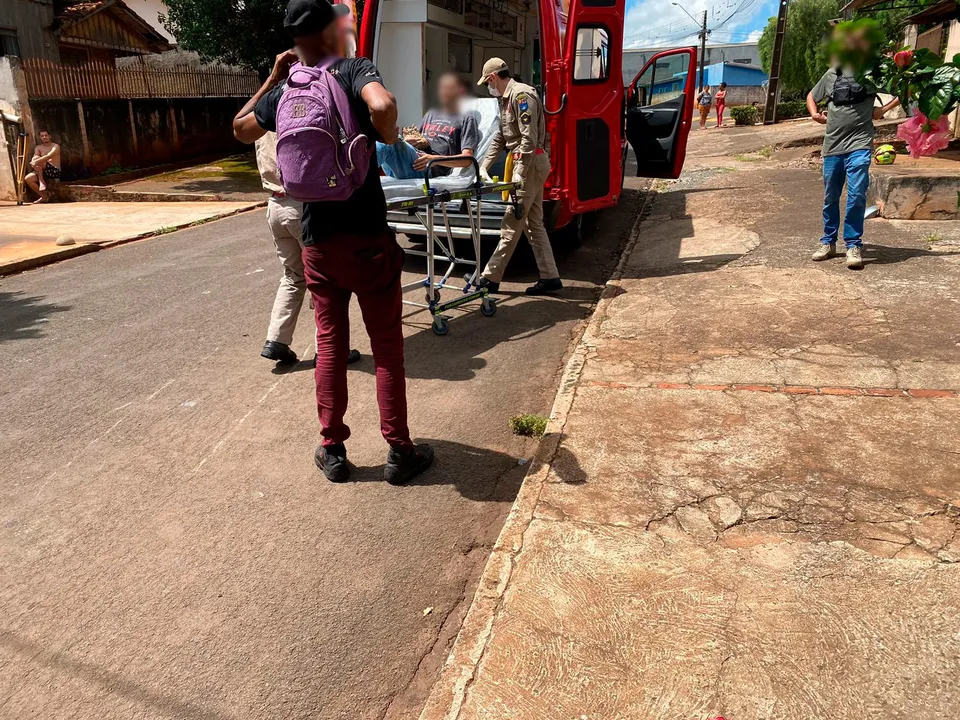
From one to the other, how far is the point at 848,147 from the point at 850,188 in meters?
0.35

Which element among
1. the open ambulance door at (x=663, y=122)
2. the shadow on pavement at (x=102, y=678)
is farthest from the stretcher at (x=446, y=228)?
the open ambulance door at (x=663, y=122)

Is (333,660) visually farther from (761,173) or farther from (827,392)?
(761,173)

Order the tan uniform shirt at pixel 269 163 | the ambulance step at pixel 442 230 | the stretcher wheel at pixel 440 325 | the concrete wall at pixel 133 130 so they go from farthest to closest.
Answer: the concrete wall at pixel 133 130 < the ambulance step at pixel 442 230 < the stretcher wheel at pixel 440 325 < the tan uniform shirt at pixel 269 163

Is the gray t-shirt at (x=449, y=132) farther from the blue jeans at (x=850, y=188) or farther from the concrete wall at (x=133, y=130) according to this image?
the concrete wall at (x=133, y=130)

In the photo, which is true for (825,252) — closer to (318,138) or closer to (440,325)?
(440,325)

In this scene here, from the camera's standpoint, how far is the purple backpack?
10.2ft

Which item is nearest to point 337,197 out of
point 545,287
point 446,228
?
point 446,228

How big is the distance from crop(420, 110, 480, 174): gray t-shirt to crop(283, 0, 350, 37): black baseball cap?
4.92m

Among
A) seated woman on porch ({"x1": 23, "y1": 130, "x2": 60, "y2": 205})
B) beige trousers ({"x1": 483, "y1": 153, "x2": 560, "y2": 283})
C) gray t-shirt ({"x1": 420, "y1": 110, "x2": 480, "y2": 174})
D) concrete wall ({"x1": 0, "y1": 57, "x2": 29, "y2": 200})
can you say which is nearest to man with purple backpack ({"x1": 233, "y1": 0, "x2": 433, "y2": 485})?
beige trousers ({"x1": 483, "y1": 153, "x2": 560, "y2": 283})

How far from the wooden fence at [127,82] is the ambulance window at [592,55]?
12118mm

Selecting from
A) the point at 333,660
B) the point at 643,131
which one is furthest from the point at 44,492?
the point at 643,131

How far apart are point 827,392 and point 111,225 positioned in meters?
10.5

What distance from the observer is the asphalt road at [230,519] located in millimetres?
2525

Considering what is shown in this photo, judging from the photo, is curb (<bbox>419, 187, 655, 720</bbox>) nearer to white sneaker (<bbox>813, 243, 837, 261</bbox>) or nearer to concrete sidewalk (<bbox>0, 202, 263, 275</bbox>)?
white sneaker (<bbox>813, 243, 837, 261</bbox>)
